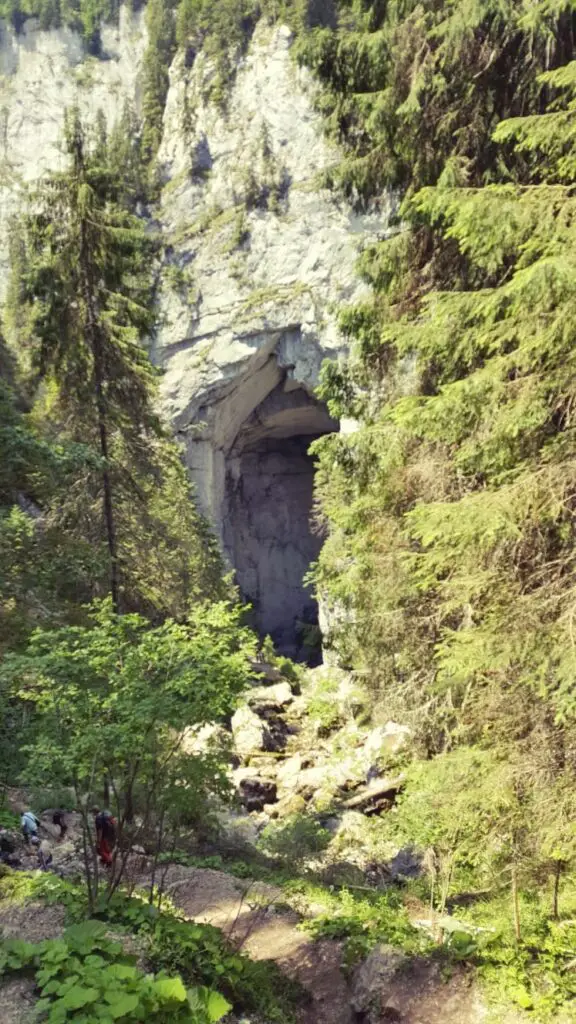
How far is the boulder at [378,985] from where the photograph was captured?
5.12 metres

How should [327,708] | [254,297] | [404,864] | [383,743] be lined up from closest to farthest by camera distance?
[404,864], [383,743], [327,708], [254,297]

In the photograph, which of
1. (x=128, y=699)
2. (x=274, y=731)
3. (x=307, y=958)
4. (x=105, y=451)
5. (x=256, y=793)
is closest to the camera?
(x=128, y=699)

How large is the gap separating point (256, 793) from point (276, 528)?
2942 cm

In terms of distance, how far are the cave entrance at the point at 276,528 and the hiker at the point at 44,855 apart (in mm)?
31576

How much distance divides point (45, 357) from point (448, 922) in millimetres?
10555

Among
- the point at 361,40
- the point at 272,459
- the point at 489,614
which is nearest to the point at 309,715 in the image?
the point at 489,614

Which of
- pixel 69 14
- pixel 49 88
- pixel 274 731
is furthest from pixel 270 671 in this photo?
pixel 69 14

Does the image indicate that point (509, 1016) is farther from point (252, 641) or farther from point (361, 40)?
point (361, 40)

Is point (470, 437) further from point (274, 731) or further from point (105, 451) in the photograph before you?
point (274, 731)

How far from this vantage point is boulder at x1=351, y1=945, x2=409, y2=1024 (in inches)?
201

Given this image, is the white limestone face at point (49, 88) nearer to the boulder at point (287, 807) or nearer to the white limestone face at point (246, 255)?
the white limestone face at point (246, 255)

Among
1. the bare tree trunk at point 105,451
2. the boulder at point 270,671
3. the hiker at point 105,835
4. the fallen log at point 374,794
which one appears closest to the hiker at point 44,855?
the hiker at point 105,835

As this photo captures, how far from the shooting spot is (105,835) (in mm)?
7422

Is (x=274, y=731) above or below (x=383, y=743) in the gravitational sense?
below
